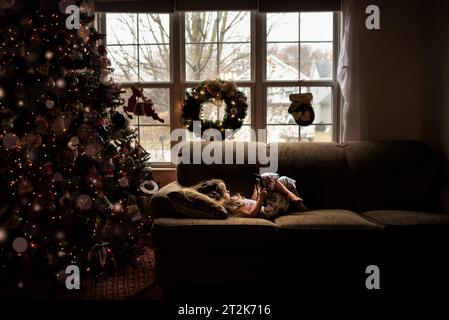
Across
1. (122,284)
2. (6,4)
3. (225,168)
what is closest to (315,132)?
(225,168)

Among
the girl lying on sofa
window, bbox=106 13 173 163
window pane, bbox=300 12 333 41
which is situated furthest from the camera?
window, bbox=106 13 173 163

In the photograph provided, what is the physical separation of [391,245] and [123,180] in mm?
1989

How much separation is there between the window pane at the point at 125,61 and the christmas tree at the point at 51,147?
41.7 inches

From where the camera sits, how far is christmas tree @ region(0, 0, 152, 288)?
9.24 ft

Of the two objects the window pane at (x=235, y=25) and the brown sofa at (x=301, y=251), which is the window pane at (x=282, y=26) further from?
the brown sofa at (x=301, y=251)

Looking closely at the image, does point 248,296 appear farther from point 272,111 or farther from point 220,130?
point 272,111

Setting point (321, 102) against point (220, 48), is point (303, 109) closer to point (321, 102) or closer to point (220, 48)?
point (321, 102)

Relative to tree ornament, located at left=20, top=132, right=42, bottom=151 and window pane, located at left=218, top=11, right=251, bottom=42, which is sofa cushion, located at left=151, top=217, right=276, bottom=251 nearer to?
tree ornament, located at left=20, top=132, right=42, bottom=151

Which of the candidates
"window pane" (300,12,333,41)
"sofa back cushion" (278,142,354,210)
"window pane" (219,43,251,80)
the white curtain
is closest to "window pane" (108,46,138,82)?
"window pane" (219,43,251,80)

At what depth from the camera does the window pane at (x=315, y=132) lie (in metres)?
4.20

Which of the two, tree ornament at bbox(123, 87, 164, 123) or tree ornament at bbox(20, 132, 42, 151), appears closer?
tree ornament at bbox(20, 132, 42, 151)

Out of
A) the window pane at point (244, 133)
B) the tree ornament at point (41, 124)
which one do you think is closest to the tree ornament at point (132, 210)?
the tree ornament at point (41, 124)

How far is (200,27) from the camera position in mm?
4195

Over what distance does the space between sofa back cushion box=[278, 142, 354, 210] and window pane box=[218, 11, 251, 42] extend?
136 centimetres
